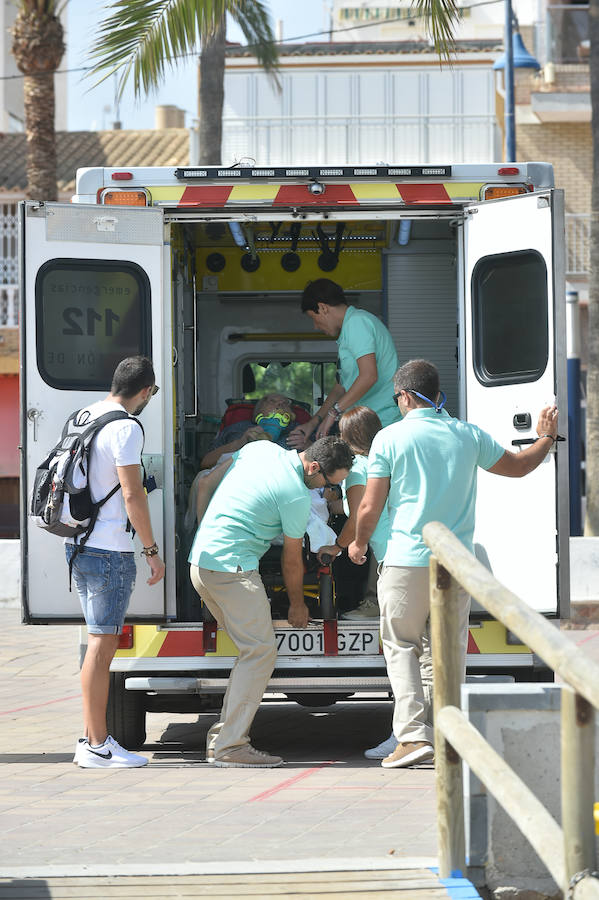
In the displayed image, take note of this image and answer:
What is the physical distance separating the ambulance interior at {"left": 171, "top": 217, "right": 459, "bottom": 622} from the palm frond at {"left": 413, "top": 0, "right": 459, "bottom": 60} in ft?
12.3

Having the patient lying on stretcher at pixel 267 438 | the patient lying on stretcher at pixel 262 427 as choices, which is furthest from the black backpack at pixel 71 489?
the patient lying on stretcher at pixel 262 427

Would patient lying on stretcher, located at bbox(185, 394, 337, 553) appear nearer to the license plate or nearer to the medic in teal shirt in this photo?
the medic in teal shirt

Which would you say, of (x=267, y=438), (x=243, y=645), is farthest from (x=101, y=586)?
(x=267, y=438)

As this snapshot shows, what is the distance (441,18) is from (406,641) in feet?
25.4

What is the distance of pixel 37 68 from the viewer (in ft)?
60.6

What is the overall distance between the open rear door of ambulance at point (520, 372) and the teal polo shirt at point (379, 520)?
436mm

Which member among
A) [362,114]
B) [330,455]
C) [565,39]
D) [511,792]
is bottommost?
[511,792]

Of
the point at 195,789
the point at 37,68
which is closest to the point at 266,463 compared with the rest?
the point at 195,789

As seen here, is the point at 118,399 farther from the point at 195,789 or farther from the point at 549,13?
the point at 549,13

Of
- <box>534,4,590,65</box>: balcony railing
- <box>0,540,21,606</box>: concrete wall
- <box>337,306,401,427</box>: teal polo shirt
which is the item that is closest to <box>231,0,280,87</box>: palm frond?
<box>534,4,590,65</box>: balcony railing

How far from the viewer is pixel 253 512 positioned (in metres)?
6.48

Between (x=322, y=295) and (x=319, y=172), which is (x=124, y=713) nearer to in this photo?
(x=322, y=295)

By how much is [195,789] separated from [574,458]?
10033mm

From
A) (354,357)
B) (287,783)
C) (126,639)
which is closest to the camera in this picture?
(287,783)
